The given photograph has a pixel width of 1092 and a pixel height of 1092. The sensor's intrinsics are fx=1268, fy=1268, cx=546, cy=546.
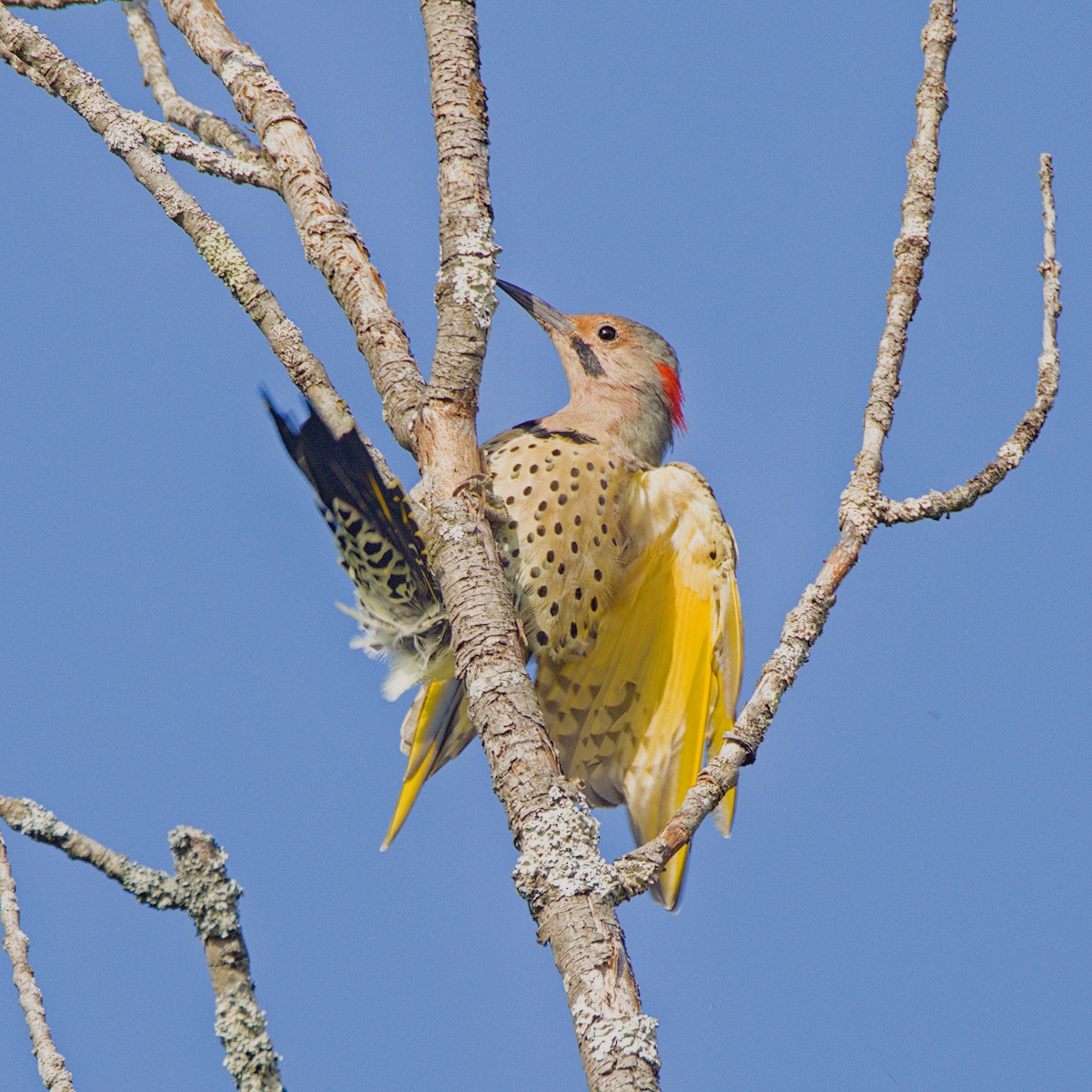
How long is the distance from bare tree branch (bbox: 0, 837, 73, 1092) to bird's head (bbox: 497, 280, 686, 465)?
2.98 meters

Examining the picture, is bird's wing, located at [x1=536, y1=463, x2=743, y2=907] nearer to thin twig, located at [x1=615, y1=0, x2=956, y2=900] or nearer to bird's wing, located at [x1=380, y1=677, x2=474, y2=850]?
bird's wing, located at [x1=380, y1=677, x2=474, y2=850]

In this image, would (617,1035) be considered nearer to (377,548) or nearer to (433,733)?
(377,548)

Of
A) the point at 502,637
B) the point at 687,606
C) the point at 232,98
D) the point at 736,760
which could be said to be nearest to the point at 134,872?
the point at 502,637

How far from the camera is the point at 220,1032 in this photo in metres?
1.71

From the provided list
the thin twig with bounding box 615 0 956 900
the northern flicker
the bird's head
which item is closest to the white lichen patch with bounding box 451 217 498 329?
the thin twig with bounding box 615 0 956 900

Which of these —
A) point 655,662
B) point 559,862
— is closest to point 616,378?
point 655,662

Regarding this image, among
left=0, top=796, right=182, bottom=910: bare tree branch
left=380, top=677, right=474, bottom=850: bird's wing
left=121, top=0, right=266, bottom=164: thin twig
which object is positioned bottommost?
left=0, top=796, right=182, bottom=910: bare tree branch

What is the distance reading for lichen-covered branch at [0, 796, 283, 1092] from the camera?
1.74 metres

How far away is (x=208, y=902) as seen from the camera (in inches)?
70.9

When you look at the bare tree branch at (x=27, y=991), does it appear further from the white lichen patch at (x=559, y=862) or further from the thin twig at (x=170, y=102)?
the thin twig at (x=170, y=102)

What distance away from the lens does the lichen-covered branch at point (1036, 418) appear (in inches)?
97.0

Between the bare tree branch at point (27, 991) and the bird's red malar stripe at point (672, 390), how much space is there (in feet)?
11.4

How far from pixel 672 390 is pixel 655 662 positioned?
3.90ft

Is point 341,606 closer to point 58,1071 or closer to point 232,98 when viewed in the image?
point 232,98
